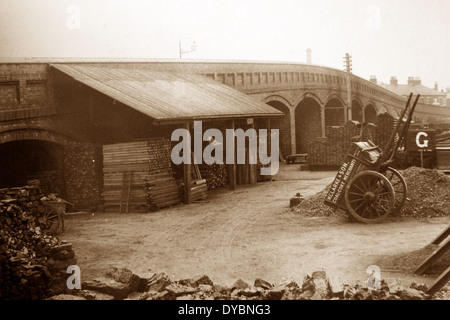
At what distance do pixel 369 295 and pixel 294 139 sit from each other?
23.7 m

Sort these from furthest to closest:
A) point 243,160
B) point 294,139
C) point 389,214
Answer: point 294,139 → point 243,160 → point 389,214

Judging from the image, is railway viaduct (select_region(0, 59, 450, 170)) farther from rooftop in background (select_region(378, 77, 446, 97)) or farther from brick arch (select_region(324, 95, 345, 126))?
rooftop in background (select_region(378, 77, 446, 97))

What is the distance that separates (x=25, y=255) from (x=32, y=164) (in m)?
7.41

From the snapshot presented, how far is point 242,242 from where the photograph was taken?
11094 millimetres

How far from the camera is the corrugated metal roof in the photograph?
15.4 metres

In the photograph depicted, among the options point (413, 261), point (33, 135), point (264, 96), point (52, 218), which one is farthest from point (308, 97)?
point (413, 261)

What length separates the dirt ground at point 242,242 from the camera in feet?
29.6

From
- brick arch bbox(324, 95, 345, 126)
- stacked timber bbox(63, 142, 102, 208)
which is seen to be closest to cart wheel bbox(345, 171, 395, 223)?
stacked timber bbox(63, 142, 102, 208)

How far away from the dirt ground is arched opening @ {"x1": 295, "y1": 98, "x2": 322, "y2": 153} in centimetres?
1779

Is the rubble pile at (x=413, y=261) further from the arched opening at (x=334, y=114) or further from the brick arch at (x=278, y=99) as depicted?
the arched opening at (x=334, y=114)

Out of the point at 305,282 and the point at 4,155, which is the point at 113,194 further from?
→ the point at 305,282

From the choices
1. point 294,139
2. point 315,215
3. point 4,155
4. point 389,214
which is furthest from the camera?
point 294,139

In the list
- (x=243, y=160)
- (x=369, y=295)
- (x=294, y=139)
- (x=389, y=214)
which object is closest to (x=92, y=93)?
(x=243, y=160)
